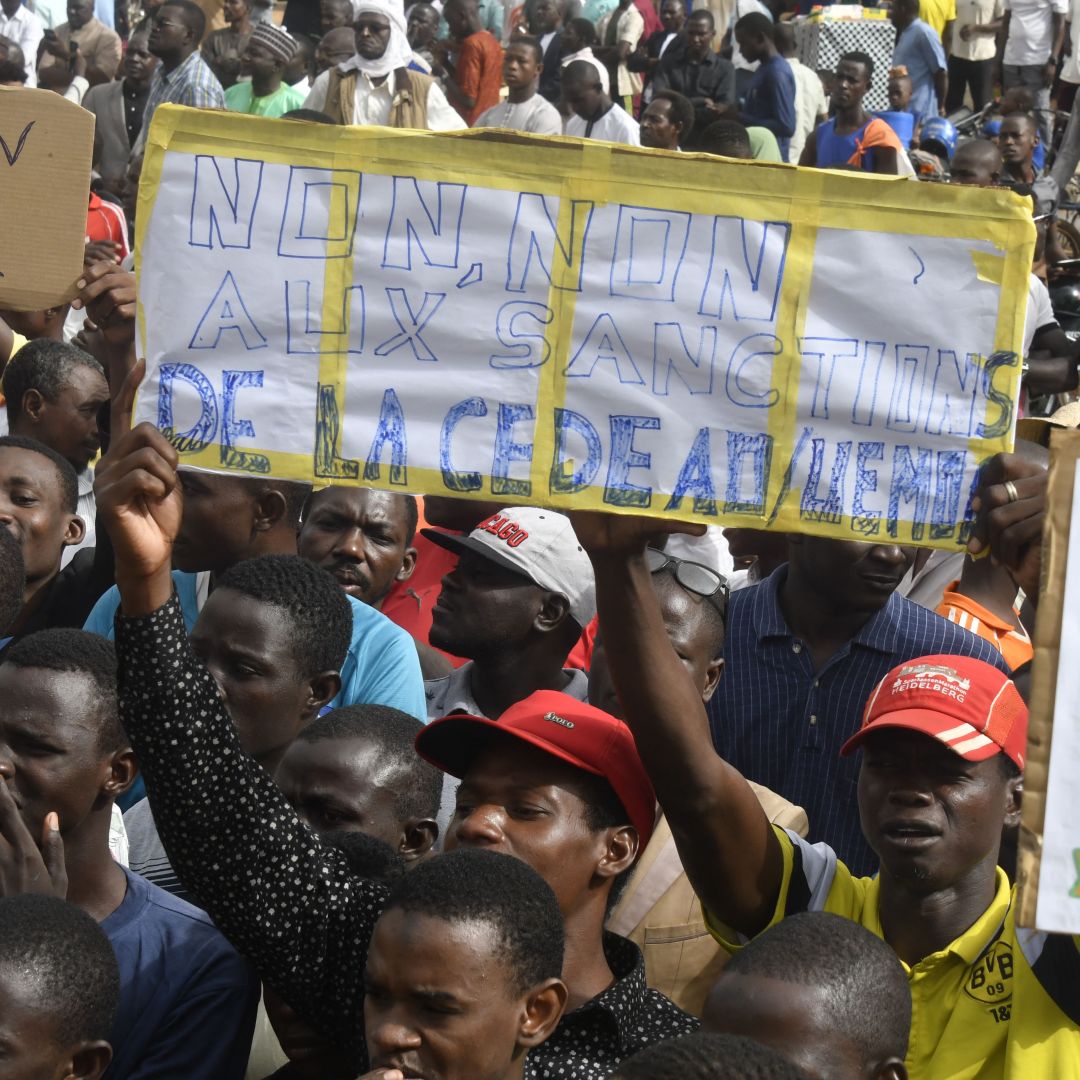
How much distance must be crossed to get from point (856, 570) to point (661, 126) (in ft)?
25.2

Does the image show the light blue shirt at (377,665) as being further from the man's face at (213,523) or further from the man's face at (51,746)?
the man's face at (51,746)

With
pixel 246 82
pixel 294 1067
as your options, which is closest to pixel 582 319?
pixel 294 1067

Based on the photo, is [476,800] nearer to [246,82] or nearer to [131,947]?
[131,947]

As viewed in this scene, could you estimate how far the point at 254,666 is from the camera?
3.89 metres

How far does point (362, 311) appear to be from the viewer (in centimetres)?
297

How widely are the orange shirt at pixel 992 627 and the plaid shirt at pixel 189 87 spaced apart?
670 centimetres

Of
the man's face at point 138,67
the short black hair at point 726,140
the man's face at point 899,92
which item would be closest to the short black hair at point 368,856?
the short black hair at point 726,140

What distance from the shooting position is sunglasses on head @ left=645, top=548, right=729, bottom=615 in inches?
173

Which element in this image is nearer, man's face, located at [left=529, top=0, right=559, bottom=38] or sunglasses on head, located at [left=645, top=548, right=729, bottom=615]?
sunglasses on head, located at [left=645, top=548, right=729, bottom=615]

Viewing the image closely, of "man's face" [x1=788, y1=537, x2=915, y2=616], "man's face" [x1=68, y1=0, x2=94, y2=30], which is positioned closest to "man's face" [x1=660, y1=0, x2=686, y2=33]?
"man's face" [x1=68, y1=0, x2=94, y2=30]

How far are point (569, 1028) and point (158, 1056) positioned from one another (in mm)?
718

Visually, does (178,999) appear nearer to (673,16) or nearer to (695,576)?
(695,576)

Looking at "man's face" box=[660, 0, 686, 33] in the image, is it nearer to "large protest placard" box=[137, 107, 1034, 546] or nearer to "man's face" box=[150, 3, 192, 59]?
"man's face" box=[150, 3, 192, 59]

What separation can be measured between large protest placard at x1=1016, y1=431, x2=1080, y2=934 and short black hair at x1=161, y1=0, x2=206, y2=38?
1016cm
